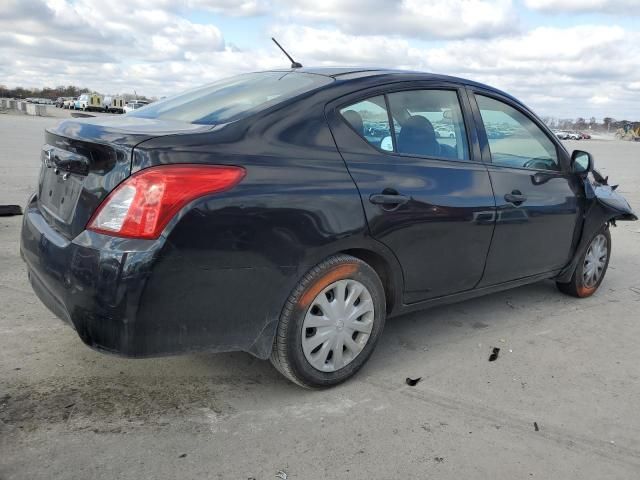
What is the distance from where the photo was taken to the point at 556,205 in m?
4.31

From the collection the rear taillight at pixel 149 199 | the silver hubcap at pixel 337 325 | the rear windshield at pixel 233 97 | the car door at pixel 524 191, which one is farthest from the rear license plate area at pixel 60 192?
the car door at pixel 524 191

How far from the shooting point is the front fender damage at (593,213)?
4.66 metres

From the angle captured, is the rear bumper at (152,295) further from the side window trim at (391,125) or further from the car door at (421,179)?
the side window trim at (391,125)

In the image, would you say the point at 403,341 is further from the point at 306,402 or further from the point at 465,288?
the point at 306,402

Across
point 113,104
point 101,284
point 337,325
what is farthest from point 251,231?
point 113,104

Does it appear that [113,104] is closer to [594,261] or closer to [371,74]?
[594,261]

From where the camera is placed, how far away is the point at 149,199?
246 centimetres

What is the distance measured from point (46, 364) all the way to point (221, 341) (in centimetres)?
119

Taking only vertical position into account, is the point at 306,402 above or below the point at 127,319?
below

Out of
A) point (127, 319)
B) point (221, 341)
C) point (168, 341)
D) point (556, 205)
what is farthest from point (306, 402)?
point (556, 205)

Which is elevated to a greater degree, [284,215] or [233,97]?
[233,97]

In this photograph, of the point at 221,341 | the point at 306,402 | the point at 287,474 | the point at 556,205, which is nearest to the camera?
the point at 287,474

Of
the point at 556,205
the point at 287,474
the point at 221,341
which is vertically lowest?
the point at 287,474

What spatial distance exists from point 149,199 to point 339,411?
55.6 inches
